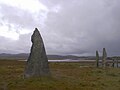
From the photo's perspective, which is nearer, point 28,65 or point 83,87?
point 83,87

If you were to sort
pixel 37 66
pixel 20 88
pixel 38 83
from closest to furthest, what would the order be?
pixel 20 88 → pixel 38 83 → pixel 37 66

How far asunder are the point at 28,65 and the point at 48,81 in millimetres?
2336

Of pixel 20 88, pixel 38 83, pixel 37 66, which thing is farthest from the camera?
pixel 37 66

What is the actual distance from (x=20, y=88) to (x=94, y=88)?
505 centimetres

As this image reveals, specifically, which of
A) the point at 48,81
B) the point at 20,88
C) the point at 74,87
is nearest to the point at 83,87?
the point at 74,87

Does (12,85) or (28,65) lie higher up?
(28,65)

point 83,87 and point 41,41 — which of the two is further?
point 41,41

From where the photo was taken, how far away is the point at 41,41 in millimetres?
24156

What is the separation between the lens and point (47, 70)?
23656mm

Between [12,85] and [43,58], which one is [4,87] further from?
[43,58]

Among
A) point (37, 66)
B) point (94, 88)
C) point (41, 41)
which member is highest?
point (41, 41)

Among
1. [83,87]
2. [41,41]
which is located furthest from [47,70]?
[83,87]

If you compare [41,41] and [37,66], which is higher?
[41,41]

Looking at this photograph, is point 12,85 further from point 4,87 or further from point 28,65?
point 28,65
